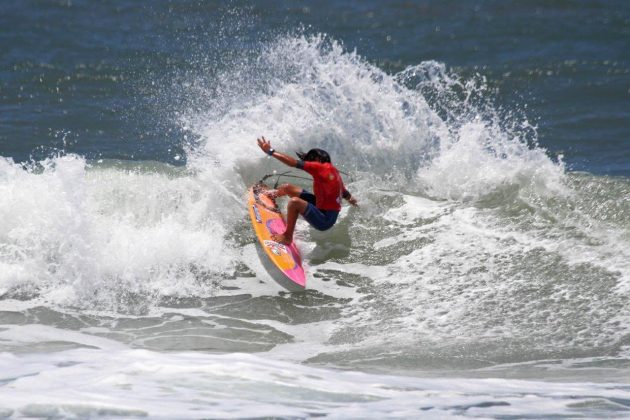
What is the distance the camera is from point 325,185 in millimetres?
9383

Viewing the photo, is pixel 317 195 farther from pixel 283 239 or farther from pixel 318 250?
pixel 318 250

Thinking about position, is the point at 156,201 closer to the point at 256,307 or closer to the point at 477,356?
the point at 256,307

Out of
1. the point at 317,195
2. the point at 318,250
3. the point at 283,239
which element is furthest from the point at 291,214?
the point at 318,250

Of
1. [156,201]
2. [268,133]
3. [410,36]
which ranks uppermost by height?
[410,36]

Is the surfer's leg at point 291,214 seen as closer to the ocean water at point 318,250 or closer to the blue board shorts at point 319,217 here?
the blue board shorts at point 319,217

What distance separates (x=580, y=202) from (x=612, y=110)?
19.2ft

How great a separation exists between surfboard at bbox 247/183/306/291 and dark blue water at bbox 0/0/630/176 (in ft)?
12.2

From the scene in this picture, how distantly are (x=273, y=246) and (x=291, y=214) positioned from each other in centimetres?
37

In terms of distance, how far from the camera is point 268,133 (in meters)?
11.6

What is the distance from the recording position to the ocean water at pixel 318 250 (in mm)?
6312

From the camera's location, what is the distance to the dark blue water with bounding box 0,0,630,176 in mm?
14547

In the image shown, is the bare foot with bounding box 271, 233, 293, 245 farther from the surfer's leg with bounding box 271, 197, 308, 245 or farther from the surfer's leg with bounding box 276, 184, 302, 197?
the surfer's leg with bounding box 276, 184, 302, 197

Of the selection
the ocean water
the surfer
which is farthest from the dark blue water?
the surfer

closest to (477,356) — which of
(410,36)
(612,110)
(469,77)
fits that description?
(612,110)
